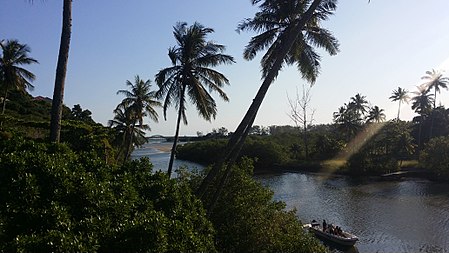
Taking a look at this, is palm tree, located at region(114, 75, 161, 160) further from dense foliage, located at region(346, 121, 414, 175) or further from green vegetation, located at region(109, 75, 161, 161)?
dense foliage, located at region(346, 121, 414, 175)

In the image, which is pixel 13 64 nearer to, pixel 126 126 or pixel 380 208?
pixel 126 126

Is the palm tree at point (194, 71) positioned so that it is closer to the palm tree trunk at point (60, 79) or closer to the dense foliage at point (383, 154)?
the palm tree trunk at point (60, 79)

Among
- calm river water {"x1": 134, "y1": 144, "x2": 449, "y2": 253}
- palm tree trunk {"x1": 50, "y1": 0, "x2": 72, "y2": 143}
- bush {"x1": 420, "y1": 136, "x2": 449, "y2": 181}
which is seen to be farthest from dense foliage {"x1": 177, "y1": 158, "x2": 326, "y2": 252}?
bush {"x1": 420, "y1": 136, "x2": 449, "y2": 181}

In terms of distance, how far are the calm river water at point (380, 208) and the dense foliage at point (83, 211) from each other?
38.8ft

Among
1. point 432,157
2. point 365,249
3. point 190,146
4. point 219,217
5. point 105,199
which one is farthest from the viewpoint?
point 190,146

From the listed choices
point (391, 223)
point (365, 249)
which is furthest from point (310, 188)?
point (365, 249)

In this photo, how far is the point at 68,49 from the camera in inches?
381

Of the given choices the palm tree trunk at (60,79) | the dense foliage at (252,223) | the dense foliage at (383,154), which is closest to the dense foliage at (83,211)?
the palm tree trunk at (60,79)

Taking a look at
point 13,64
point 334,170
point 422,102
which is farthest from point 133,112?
point 422,102

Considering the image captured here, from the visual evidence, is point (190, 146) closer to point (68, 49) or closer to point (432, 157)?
point (432, 157)

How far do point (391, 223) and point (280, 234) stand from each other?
1566 centimetres

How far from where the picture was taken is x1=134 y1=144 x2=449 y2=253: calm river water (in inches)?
814

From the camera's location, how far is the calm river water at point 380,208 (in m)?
20.7

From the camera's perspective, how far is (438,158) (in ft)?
133
